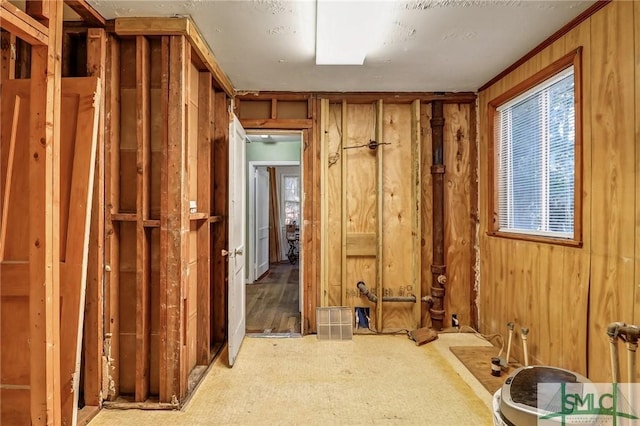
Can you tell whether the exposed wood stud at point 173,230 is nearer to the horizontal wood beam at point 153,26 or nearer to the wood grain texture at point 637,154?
the horizontal wood beam at point 153,26

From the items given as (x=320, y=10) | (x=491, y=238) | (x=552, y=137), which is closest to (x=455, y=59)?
(x=552, y=137)

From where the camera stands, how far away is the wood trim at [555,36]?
1.94m

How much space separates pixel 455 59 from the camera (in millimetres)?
2693

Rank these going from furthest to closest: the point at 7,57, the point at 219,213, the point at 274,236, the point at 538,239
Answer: the point at 274,236
the point at 219,213
the point at 538,239
the point at 7,57

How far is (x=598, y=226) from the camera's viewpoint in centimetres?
195

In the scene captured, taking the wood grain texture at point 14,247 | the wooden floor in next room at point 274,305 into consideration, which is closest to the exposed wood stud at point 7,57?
the wood grain texture at point 14,247

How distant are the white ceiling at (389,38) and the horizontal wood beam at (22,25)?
57cm

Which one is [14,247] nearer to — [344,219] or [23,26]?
[23,26]

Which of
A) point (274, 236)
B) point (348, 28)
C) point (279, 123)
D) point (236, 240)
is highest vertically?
point (348, 28)

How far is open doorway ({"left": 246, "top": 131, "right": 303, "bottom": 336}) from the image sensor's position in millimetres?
3811

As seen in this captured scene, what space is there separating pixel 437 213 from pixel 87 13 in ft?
11.0

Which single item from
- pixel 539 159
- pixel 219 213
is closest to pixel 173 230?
pixel 219 213

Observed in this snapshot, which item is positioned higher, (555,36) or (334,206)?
(555,36)

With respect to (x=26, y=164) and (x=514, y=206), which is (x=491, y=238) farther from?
(x=26, y=164)
